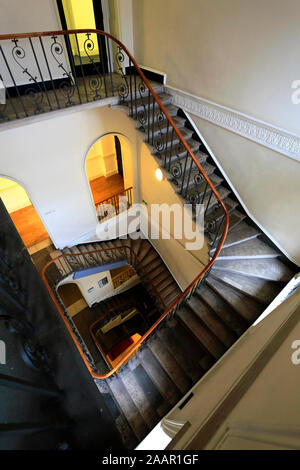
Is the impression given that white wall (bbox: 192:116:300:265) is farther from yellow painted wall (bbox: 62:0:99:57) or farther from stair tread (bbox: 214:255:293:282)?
yellow painted wall (bbox: 62:0:99:57)

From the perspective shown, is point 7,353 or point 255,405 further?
point 255,405

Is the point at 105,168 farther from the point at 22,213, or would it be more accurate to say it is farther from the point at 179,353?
the point at 179,353

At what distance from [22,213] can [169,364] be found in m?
5.99

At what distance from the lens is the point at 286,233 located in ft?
13.3

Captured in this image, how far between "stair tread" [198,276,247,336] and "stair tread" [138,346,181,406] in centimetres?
130

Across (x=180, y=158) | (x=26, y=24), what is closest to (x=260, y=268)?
(x=180, y=158)

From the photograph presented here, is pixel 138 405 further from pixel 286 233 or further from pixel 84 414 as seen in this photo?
pixel 286 233

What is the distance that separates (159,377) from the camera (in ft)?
12.5

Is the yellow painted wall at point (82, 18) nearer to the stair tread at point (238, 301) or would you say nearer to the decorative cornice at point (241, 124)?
the decorative cornice at point (241, 124)

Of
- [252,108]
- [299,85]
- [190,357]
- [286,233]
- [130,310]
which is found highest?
[299,85]

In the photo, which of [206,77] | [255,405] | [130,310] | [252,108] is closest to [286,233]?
[252,108]

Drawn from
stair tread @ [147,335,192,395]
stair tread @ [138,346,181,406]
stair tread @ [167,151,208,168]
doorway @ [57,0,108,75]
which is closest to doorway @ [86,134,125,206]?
doorway @ [57,0,108,75]

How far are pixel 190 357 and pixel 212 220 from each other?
7.65ft

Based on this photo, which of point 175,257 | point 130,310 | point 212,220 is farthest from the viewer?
point 130,310
